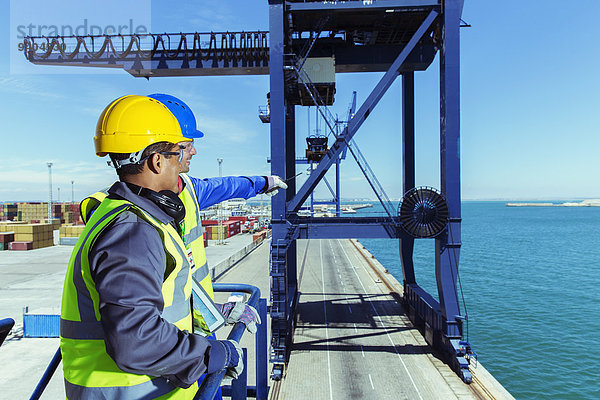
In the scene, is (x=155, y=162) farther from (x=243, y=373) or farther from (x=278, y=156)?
(x=278, y=156)

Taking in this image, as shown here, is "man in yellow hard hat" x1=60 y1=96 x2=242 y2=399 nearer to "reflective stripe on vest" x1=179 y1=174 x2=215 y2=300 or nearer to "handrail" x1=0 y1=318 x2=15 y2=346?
"reflective stripe on vest" x1=179 y1=174 x2=215 y2=300

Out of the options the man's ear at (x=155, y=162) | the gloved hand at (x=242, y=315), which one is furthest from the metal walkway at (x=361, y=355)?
the man's ear at (x=155, y=162)

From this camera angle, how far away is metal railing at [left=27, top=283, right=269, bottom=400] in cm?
173

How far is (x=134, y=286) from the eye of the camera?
1.37 meters

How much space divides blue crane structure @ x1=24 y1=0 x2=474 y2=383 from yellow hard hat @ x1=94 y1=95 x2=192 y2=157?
13.8 metres

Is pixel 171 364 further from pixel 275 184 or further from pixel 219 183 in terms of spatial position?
pixel 275 184

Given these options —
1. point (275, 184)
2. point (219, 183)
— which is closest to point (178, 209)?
point (219, 183)

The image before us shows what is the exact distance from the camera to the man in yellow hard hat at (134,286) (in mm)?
1369

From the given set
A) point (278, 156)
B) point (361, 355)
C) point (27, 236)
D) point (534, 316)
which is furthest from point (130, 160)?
point (27, 236)

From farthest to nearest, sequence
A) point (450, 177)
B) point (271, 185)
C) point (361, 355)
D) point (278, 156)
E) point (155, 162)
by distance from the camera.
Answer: point (361, 355)
point (278, 156)
point (450, 177)
point (271, 185)
point (155, 162)

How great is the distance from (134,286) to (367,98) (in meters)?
16.5

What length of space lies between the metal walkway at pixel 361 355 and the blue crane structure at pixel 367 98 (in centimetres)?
82

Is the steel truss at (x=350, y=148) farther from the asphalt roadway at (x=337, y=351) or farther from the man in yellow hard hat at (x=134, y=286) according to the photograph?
the man in yellow hard hat at (x=134, y=286)

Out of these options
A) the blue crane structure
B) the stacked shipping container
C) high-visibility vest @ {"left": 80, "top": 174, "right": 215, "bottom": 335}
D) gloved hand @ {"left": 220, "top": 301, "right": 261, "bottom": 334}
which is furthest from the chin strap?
the stacked shipping container
